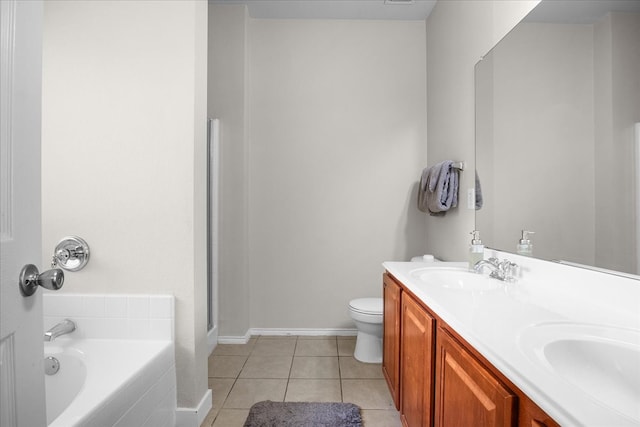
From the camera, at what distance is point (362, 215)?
289 centimetres

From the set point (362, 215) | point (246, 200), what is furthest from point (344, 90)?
point (246, 200)

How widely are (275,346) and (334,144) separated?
1.77m

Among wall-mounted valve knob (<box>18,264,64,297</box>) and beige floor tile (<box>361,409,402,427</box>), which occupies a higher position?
wall-mounted valve knob (<box>18,264,64,297</box>)

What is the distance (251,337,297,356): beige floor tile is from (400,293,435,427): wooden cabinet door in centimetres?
123

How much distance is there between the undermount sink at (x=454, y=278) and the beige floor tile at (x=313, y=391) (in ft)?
2.99

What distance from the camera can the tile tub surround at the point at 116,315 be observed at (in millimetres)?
1615

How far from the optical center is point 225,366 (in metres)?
2.38

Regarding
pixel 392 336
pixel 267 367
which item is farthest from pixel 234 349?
pixel 392 336

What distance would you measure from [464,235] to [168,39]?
2018 mm

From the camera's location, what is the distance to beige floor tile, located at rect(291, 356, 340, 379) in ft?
7.32

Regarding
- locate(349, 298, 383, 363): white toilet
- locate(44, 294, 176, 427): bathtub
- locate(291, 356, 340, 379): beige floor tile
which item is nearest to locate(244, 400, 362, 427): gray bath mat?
locate(291, 356, 340, 379): beige floor tile

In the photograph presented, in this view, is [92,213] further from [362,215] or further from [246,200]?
[362,215]

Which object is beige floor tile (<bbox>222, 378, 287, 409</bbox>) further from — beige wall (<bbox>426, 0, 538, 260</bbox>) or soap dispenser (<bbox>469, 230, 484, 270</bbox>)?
beige wall (<bbox>426, 0, 538, 260</bbox>)

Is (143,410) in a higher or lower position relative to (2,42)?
lower
